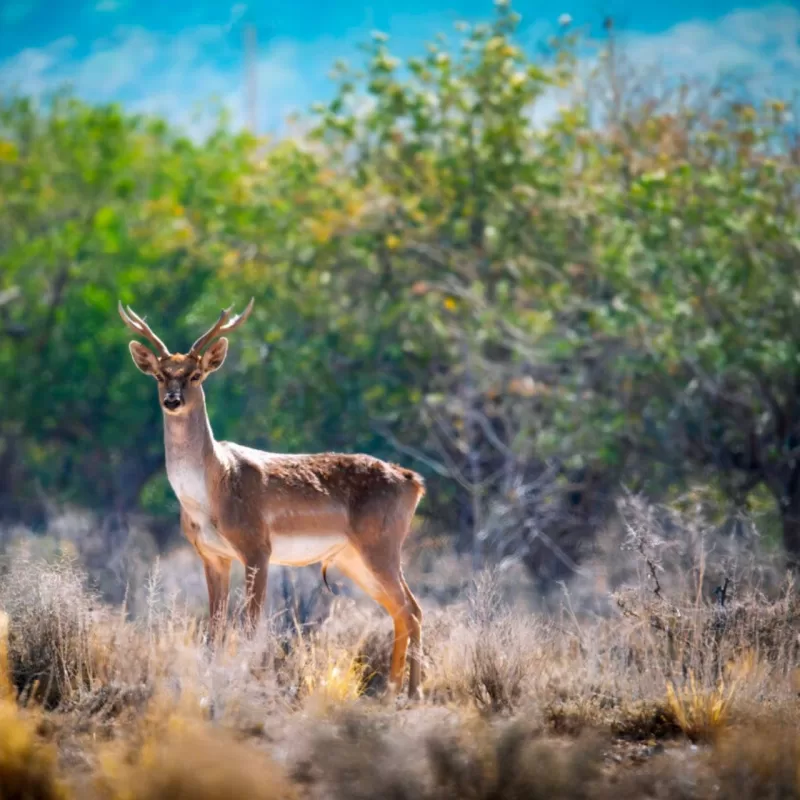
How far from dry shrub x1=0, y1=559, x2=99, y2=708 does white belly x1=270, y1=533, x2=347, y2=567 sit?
1434mm

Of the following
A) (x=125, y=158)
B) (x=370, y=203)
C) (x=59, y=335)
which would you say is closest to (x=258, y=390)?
(x=370, y=203)

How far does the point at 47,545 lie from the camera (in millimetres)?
17312

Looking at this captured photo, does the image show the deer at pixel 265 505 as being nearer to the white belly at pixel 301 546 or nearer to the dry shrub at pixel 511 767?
the white belly at pixel 301 546

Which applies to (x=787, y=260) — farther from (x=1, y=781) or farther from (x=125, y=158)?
(x=125, y=158)

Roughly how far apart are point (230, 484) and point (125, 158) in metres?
17.6

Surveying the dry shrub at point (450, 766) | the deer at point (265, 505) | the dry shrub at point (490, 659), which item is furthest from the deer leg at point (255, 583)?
the dry shrub at point (450, 766)

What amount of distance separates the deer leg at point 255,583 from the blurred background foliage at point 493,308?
7094 millimetres

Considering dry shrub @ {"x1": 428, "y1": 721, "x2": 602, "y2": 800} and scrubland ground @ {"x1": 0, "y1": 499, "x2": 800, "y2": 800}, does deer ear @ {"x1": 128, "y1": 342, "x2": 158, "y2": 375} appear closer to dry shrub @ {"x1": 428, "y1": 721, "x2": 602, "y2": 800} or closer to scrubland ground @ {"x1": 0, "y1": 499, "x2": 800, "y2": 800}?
scrubland ground @ {"x1": 0, "y1": 499, "x2": 800, "y2": 800}

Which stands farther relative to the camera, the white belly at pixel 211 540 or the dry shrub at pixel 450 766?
the white belly at pixel 211 540

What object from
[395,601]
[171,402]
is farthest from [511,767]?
[171,402]

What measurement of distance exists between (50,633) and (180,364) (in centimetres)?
221

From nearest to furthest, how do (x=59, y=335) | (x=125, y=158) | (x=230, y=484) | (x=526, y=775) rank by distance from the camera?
(x=526, y=775) → (x=230, y=484) → (x=59, y=335) → (x=125, y=158)

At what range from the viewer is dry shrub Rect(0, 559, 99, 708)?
29.1ft

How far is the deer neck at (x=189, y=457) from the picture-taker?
9.80 m
